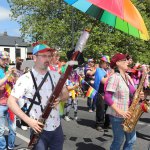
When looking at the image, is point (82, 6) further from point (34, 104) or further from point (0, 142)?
point (0, 142)

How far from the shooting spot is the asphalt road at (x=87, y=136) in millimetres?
6559

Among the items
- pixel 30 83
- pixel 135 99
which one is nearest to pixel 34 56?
pixel 30 83

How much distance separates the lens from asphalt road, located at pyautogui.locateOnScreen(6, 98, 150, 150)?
258 inches

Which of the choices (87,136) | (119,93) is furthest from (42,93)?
(87,136)

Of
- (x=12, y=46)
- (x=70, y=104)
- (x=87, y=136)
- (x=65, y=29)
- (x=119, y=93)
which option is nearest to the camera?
(x=119, y=93)

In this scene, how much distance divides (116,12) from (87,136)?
4590 millimetres

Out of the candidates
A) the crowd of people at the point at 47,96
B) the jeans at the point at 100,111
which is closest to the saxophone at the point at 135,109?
the crowd of people at the point at 47,96

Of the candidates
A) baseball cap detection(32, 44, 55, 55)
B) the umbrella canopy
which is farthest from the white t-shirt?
the umbrella canopy

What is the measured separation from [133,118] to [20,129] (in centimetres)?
415

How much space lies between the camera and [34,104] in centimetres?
353

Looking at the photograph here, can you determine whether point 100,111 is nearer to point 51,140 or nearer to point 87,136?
point 87,136

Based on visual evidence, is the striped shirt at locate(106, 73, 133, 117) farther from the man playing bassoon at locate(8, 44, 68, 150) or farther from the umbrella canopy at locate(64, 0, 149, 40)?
the man playing bassoon at locate(8, 44, 68, 150)

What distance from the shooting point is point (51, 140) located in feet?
A: 12.2

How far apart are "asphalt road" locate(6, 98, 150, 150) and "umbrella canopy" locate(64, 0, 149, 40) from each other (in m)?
3.29
